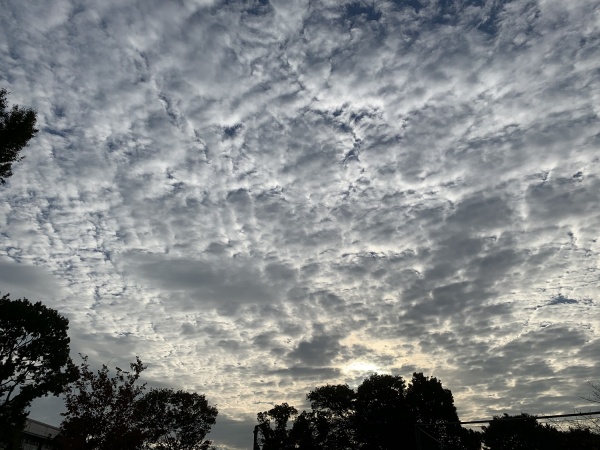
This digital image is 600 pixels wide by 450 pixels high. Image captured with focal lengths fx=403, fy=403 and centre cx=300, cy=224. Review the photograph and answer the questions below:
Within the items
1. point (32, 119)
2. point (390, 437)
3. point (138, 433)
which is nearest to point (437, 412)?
point (390, 437)

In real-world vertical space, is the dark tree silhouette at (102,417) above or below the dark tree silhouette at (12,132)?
below

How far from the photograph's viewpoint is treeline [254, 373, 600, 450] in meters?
46.9

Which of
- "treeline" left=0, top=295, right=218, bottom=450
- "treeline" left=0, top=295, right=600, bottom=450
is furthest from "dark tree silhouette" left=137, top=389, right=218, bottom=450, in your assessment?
"treeline" left=0, top=295, right=218, bottom=450

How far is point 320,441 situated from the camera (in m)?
52.4

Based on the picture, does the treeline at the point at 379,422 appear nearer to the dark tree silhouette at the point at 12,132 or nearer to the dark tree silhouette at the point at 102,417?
the dark tree silhouette at the point at 102,417

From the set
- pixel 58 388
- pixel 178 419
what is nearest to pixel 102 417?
pixel 58 388

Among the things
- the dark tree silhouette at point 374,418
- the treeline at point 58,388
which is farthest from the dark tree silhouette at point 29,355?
the dark tree silhouette at point 374,418

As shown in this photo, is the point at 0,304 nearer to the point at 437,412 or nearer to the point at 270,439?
the point at 270,439

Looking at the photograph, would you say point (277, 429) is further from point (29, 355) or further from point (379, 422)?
point (29, 355)

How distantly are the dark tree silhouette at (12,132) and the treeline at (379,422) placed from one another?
1497 inches

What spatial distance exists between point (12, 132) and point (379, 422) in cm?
4772

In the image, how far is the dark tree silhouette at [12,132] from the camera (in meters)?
17.7

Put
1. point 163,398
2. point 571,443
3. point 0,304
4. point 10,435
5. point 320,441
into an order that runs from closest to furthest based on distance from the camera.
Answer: point 571,443
point 10,435
point 0,304
point 163,398
point 320,441

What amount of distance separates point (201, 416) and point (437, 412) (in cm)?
2810
